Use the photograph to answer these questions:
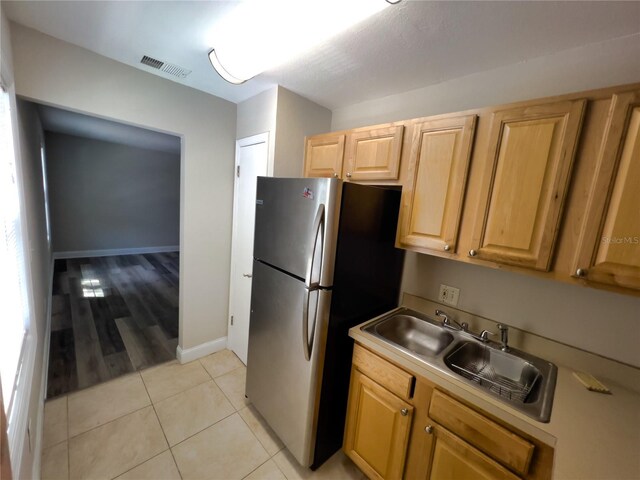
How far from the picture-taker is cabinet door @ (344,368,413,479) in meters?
1.36

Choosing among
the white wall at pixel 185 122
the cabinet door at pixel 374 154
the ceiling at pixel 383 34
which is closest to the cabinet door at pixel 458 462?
the cabinet door at pixel 374 154

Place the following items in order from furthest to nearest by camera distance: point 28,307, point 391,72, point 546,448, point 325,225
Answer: point 391,72 < point 28,307 < point 325,225 < point 546,448

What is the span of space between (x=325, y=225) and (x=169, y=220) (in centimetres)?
651

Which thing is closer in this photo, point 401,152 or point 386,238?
point 401,152

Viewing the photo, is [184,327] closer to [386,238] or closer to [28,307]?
A: [28,307]

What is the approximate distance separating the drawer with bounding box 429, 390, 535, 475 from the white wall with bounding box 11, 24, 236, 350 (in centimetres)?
210

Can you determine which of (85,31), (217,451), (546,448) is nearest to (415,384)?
(546,448)

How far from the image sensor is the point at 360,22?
1.21 meters

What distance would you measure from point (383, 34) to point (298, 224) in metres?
1.04

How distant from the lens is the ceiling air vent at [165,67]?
69.1 inches

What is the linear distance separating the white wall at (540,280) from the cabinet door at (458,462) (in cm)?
73

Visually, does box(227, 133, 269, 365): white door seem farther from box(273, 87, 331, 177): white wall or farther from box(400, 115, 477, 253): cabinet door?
box(400, 115, 477, 253): cabinet door

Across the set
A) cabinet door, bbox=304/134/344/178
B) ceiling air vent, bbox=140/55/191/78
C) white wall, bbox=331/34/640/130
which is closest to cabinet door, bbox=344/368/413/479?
cabinet door, bbox=304/134/344/178

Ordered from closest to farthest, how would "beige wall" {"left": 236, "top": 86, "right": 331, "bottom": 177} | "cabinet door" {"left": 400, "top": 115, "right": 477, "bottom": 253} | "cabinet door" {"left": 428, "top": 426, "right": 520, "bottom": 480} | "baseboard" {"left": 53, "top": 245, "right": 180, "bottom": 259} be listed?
"cabinet door" {"left": 428, "top": 426, "right": 520, "bottom": 480} → "cabinet door" {"left": 400, "top": 115, "right": 477, "bottom": 253} → "beige wall" {"left": 236, "top": 86, "right": 331, "bottom": 177} → "baseboard" {"left": 53, "top": 245, "right": 180, "bottom": 259}
